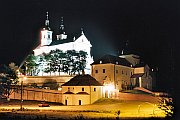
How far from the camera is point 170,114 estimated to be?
10.5 meters

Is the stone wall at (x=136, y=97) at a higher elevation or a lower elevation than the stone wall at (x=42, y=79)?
lower

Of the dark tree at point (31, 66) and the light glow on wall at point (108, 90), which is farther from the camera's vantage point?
the dark tree at point (31, 66)

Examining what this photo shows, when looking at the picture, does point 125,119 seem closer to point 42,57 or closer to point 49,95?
point 49,95

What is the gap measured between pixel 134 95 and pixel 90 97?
5056 mm

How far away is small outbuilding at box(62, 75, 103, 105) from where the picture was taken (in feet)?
116

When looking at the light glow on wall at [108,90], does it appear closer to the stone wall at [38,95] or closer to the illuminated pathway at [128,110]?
the stone wall at [38,95]

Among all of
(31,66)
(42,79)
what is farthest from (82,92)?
(31,66)

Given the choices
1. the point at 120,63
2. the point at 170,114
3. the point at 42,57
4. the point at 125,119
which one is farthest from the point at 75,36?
the point at 170,114

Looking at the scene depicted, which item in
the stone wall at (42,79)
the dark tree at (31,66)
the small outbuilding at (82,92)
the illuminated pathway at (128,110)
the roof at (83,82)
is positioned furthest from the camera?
the dark tree at (31,66)

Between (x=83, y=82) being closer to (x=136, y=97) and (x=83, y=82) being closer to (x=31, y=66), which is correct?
(x=136, y=97)

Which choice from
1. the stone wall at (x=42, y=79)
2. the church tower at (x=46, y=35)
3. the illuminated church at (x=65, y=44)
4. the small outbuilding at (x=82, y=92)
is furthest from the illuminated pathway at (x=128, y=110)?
the church tower at (x=46, y=35)

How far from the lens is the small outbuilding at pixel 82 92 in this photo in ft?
116

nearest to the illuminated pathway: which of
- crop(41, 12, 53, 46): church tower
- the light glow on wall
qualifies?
the light glow on wall

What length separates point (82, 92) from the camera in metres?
36.1
